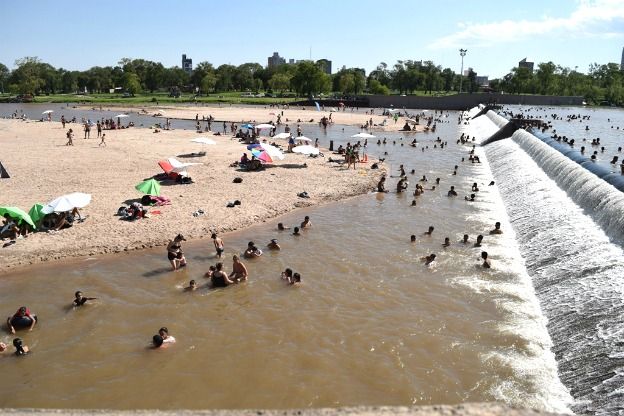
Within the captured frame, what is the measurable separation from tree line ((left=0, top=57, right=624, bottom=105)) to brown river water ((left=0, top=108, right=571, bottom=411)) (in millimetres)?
110665

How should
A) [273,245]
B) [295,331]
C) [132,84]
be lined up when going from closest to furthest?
[295,331]
[273,245]
[132,84]

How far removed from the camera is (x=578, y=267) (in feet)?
47.7

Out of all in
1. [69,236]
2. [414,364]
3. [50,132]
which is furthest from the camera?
[50,132]

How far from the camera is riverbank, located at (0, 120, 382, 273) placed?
18.4 metres

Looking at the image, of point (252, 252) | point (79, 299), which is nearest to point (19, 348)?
point (79, 299)

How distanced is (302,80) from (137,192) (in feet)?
342

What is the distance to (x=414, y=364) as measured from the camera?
11.2 m

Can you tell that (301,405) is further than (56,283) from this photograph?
No

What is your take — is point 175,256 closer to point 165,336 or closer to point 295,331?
point 165,336

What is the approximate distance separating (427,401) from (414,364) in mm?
1326

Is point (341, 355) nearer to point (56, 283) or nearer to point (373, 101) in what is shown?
point (56, 283)

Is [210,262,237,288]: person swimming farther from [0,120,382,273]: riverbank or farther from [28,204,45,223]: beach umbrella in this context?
[28,204,45,223]: beach umbrella

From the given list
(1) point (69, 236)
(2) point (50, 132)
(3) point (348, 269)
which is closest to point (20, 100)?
(2) point (50, 132)

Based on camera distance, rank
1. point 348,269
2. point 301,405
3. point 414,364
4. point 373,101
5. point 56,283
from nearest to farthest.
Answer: point 301,405, point 414,364, point 56,283, point 348,269, point 373,101
